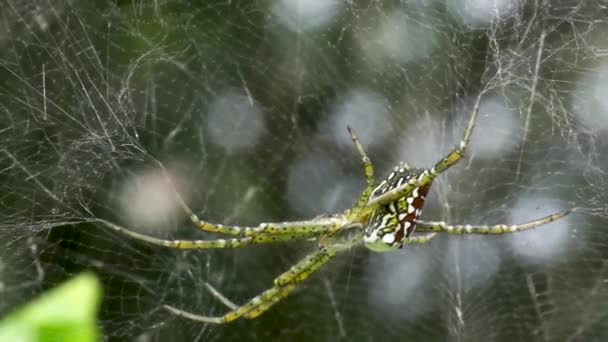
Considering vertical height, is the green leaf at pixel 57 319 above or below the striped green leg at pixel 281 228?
below

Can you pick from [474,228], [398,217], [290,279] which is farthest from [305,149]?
[398,217]

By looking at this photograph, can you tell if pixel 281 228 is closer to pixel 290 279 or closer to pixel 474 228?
pixel 290 279

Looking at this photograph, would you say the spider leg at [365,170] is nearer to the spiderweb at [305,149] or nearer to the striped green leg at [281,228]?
the striped green leg at [281,228]

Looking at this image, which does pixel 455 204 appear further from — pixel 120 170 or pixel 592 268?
pixel 120 170

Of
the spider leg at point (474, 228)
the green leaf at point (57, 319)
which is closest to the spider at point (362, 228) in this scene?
the spider leg at point (474, 228)

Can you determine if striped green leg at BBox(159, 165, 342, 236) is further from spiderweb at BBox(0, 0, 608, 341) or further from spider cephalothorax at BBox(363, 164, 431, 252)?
spiderweb at BBox(0, 0, 608, 341)

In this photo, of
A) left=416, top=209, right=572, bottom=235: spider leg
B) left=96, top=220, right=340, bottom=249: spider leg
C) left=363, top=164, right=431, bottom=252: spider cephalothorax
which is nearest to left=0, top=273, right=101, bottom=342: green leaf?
left=96, top=220, right=340, bottom=249: spider leg

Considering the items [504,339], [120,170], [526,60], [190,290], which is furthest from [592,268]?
[120,170]
